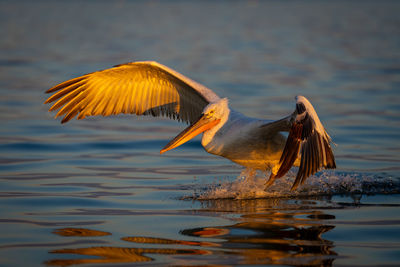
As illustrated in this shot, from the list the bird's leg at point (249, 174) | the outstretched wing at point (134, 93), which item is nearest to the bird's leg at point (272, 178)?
the bird's leg at point (249, 174)

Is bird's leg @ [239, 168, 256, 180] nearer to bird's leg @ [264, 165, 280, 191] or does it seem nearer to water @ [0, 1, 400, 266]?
water @ [0, 1, 400, 266]

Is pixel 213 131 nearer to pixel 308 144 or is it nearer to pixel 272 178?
pixel 272 178

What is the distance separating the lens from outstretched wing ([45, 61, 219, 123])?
766cm

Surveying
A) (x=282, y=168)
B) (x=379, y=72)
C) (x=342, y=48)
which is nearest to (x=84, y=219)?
(x=282, y=168)

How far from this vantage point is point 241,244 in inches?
209

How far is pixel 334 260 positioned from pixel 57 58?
17726 mm

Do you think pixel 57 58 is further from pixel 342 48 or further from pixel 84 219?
pixel 84 219

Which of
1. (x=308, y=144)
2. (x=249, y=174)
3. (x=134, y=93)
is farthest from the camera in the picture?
(x=134, y=93)

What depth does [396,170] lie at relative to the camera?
836 cm

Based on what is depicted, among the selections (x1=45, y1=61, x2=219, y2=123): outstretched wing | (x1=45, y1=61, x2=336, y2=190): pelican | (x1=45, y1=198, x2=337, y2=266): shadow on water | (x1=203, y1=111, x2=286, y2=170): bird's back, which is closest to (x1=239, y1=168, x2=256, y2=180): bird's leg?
(x1=45, y1=61, x2=336, y2=190): pelican

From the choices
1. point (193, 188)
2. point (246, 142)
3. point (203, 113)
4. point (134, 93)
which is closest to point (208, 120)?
point (203, 113)

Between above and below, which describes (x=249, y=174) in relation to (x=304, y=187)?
above

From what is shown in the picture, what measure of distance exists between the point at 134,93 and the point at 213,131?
134cm

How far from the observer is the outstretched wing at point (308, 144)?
629cm
